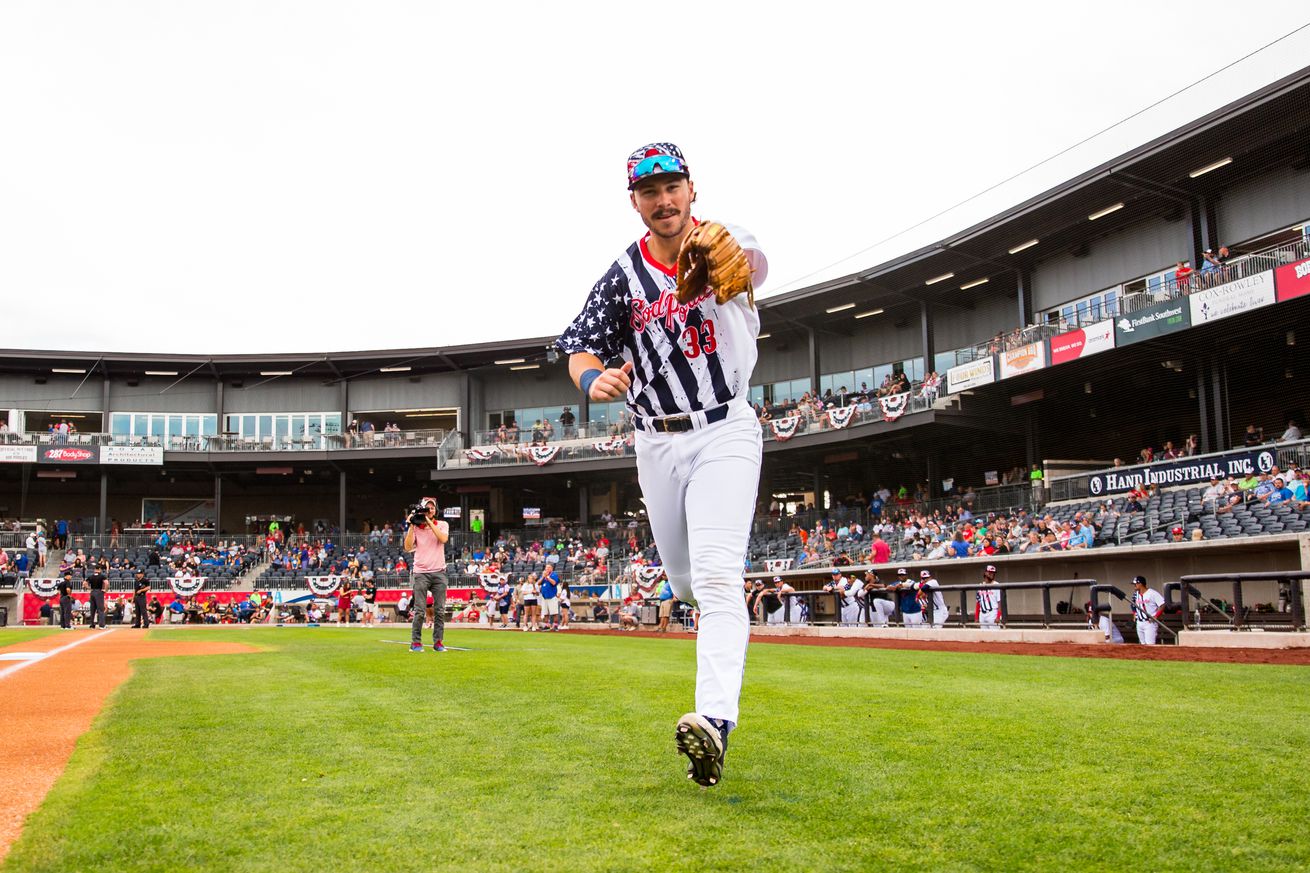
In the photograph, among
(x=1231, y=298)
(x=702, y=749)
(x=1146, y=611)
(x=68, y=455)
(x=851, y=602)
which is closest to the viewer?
(x=702, y=749)

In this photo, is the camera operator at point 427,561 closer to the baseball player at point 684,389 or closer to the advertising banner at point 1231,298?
the baseball player at point 684,389

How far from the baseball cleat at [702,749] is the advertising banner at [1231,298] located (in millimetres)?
24339

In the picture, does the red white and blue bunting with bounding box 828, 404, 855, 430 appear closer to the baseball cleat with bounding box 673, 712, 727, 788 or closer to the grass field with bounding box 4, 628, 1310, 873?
the grass field with bounding box 4, 628, 1310, 873

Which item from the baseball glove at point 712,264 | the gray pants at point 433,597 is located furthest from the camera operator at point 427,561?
the baseball glove at point 712,264

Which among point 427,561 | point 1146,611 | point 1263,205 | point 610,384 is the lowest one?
point 1146,611

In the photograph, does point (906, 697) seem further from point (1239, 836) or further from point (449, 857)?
point (449, 857)

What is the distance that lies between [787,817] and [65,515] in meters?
59.9

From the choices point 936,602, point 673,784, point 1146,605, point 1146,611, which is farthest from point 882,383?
point 673,784

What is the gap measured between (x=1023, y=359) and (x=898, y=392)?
21.1ft

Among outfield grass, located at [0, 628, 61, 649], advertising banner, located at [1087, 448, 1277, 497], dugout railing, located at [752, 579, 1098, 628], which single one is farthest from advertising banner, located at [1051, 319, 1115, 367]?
outfield grass, located at [0, 628, 61, 649]

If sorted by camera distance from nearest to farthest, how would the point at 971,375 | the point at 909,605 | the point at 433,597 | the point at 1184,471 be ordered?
the point at 433,597 < the point at 909,605 < the point at 1184,471 < the point at 971,375

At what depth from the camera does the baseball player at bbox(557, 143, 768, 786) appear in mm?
3932

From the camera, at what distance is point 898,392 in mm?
35562

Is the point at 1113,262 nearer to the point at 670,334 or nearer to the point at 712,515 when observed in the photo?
the point at 670,334
